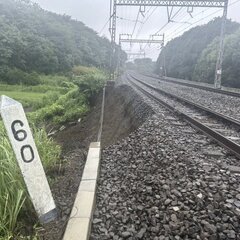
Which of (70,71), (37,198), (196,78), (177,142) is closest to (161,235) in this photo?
(37,198)

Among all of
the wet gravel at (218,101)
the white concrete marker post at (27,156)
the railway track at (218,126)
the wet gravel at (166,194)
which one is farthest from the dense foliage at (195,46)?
the white concrete marker post at (27,156)

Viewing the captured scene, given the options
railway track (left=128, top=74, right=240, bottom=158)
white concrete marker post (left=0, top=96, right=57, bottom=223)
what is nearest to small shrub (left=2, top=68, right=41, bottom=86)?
railway track (left=128, top=74, right=240, bottom=158)

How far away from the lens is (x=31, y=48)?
57.4 metres

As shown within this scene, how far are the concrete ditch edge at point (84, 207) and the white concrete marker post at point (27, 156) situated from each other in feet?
0.99

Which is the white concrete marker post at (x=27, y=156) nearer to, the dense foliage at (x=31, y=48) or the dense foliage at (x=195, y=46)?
the dense foliage at (x=195, y=46)

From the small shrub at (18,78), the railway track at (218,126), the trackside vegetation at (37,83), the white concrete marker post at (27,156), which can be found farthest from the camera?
the small shrub at (18,78)

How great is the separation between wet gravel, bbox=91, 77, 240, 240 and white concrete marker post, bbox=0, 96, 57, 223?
0.58 m

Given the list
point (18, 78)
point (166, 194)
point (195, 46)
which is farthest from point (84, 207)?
point (195, 46)

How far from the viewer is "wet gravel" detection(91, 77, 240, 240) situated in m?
3.76

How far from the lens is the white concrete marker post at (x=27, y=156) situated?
3594 mm

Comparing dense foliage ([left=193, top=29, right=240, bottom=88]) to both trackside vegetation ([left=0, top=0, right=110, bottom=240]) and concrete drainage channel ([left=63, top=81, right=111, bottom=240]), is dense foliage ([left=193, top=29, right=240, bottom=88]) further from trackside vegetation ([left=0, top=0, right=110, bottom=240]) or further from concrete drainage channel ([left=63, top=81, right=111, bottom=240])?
concrete drainage channel ([left=63, top=81, right=111, bottom=240])

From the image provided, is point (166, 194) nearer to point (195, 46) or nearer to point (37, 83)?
point (37, 83)

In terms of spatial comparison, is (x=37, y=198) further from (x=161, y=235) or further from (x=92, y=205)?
(x=161, y=235)

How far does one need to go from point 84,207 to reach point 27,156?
90 cm
